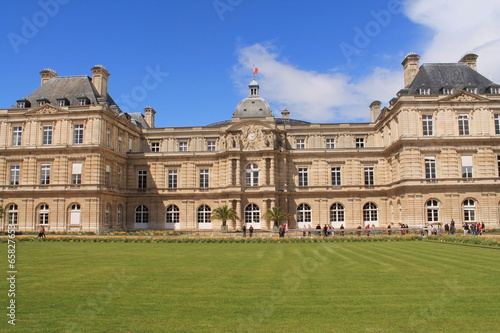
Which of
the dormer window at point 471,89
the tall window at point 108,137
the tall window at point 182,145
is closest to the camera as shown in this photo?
the dormer window at point 471,89

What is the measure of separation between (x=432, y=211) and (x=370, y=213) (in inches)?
335

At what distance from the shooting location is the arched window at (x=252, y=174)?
5288cm

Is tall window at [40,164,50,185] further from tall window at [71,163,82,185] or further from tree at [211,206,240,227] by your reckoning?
tree at [211,206,240,227]

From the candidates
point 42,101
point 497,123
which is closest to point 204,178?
point 42,101

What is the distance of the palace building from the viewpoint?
1836 inches

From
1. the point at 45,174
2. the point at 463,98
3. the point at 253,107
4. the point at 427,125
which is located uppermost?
the point at 253,107

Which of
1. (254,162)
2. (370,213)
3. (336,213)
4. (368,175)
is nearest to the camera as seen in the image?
(254,162)

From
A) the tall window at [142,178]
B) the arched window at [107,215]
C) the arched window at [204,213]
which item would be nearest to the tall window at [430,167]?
the arched window at [204,213]

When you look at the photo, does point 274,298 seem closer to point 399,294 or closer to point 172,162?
point 399,294

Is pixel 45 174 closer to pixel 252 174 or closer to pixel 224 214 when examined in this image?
pixel 224 214

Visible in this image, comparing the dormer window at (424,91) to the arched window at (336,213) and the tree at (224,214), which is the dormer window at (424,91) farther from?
the tree at (224,214)

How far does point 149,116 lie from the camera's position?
221 ft

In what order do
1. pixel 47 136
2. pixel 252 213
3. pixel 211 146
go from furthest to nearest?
pixel 211 146, pixel 252 213, pixel 47 136

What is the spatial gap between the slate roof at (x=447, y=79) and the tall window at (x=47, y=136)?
40333 mm
